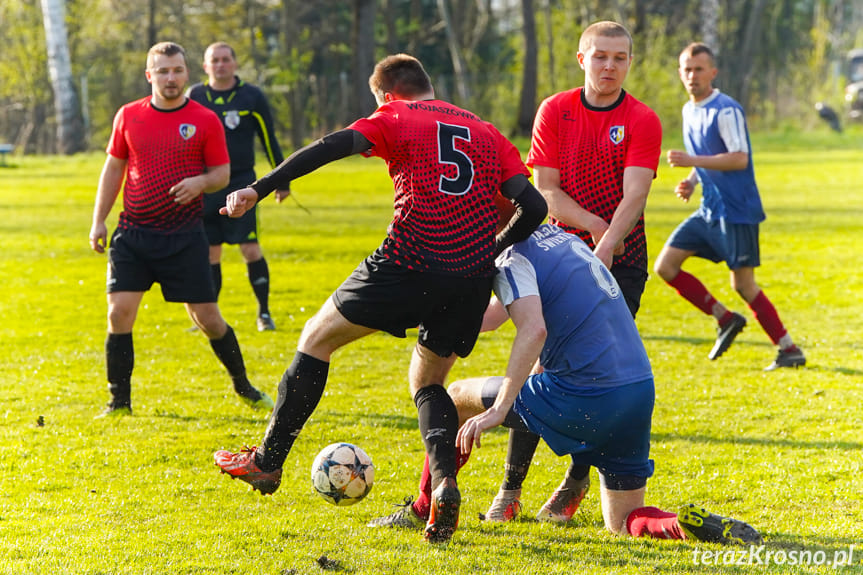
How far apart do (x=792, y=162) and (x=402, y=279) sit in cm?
2804

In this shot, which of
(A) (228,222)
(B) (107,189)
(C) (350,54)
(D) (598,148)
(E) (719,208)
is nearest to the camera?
(D) (598,148)

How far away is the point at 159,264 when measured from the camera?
6531 millimetres

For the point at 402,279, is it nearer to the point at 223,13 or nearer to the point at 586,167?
the point at 586,167

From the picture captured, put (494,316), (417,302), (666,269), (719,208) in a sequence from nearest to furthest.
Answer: (417,302), (494,316), (719,208), (666,269)

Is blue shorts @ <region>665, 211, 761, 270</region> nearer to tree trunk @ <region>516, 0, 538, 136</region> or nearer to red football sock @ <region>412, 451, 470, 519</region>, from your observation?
red football sock @ <region>412, 451, 470, 519</region>

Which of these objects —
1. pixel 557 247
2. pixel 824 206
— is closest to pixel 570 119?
pixel 557 247

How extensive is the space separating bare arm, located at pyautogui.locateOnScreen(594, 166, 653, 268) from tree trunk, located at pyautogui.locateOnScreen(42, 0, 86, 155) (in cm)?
2967

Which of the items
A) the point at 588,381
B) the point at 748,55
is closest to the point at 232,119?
the point at 588,381

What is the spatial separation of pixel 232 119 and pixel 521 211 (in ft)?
18.5

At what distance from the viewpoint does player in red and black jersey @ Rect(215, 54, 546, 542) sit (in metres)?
4.16

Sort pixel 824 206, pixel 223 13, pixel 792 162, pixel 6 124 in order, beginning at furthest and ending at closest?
pixel 6 124
pixel 223 13
pixel 792 162
pixel 824 206

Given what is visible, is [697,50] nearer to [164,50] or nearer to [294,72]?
[164,50]

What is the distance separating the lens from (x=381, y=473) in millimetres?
5477

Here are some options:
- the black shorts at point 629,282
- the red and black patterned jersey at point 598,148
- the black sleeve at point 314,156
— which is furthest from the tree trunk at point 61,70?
the black sleeve at point 314,156
